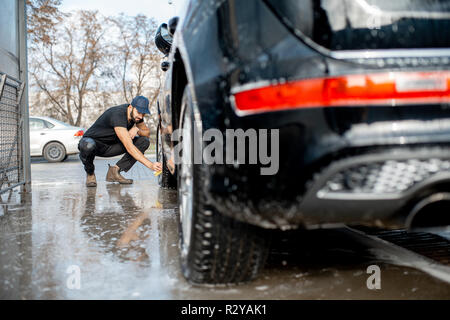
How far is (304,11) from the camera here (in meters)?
1.60

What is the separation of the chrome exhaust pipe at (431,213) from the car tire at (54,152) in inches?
492

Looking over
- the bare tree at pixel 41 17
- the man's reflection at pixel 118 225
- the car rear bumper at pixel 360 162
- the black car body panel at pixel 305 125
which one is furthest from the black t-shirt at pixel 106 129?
the bare tree at pixel 41 17

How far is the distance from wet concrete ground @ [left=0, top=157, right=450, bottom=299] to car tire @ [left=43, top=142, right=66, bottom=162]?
932cm

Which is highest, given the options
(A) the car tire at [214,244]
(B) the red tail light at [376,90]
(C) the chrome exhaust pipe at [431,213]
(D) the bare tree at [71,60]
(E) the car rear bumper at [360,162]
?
(D) the bare tree at [71,60]

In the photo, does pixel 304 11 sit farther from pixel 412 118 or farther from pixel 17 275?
pixel 17 275

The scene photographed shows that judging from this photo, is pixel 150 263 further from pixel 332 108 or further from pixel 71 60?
pixel 71 60

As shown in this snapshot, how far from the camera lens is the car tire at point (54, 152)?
513 inches

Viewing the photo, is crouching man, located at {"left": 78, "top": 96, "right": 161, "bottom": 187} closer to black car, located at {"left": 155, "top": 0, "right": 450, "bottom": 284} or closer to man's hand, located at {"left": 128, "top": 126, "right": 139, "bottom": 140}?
man's hand, located at {"left": 128, "top": 126, "right": 139, "bottom": 140}

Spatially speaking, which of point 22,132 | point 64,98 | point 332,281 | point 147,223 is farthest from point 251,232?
point 64,98

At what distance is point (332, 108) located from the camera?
154cm

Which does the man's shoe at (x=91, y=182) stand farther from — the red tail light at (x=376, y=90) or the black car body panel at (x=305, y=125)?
the red tail light at (x=376, y=90)

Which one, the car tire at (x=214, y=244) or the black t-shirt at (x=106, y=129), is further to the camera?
the black t-shirt at (x=106, y=129)

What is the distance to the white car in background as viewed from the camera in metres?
13.1
